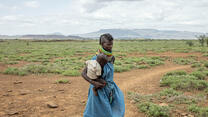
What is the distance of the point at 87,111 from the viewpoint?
2.79 m

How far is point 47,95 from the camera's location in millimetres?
6098

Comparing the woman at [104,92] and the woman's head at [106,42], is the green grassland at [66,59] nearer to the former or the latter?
the woman at [104,92]

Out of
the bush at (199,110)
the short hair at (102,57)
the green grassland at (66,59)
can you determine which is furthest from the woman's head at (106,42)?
the green grassland at (66,59)

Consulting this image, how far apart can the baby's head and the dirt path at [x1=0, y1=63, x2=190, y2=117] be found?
2524 millimetres

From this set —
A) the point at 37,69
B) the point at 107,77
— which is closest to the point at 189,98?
the point at 107,77

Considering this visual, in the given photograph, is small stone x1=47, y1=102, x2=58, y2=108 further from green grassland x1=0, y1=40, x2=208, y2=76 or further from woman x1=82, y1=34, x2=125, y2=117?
Answer: green grassland x1=0, y1=40, x2=208, y2=76

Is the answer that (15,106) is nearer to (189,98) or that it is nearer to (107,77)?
(107,77)

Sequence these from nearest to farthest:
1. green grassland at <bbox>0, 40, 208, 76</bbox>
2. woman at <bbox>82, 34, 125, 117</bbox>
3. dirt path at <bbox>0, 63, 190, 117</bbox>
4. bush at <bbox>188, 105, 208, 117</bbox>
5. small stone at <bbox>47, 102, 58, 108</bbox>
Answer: woman at <bbox>82, 34, 125, 117</bbox> → bush at <bbox>188, 105, 208, 117</bbox> → dirt path at <bbox>0, 63, 190, 117</bbox> → small stone at <bbox>47, 102, 58, 108</bbox> → green grassland at <bbox>0, 40, 208, 76</bbox>

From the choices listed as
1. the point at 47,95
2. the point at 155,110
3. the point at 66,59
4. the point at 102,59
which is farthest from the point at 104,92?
the point at 66,59

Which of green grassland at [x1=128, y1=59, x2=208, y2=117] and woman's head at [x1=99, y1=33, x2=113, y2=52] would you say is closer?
woman's head at [x1=99, y1=33, x2=113, y2=52]

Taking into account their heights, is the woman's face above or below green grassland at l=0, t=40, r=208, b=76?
above

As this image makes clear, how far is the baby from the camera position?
2.49m

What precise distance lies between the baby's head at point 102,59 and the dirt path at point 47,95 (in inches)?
99.4

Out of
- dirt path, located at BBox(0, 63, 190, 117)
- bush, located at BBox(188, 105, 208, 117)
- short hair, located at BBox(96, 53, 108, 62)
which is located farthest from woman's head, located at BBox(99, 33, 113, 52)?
bush, located at BBox(188, 105, 208, 117)
